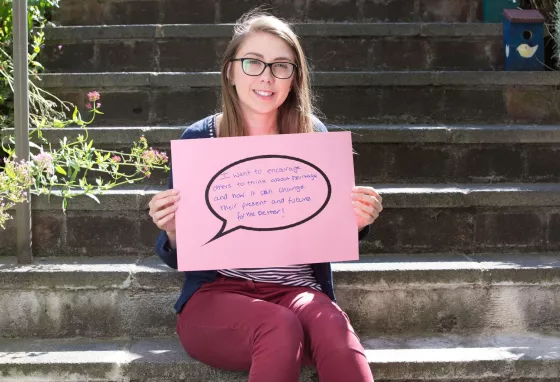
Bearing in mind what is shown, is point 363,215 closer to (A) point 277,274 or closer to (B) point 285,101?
(A) point 277,274

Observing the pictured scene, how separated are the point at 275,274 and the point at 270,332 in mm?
286

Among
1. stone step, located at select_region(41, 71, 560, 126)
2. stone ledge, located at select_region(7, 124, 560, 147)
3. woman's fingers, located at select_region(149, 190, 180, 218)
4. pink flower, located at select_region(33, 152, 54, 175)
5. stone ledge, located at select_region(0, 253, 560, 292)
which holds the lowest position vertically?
stone ledge, located at select_region(0, 253, 560, 292)

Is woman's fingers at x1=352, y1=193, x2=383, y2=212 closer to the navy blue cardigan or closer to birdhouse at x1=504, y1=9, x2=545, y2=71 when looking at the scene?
the navy blue cardigan

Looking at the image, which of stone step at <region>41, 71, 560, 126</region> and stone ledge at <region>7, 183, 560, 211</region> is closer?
stone ledge at <region>7, 183, 560, 211</region>

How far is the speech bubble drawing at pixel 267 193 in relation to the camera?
185 centimetres

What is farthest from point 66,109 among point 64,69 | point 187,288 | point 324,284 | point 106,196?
point 324,284

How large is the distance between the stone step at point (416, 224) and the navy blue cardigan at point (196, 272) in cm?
57

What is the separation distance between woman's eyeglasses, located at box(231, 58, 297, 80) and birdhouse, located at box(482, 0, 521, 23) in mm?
2322

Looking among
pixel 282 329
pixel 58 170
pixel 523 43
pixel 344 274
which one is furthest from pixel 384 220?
pixel 523 43

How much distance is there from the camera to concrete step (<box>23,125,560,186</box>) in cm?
285

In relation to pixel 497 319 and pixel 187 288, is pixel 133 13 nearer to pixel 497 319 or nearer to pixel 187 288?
pixel 187 288

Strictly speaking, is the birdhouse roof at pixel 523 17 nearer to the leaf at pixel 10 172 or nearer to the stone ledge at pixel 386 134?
the stone ledge at pixel 386 134

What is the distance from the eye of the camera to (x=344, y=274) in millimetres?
2287

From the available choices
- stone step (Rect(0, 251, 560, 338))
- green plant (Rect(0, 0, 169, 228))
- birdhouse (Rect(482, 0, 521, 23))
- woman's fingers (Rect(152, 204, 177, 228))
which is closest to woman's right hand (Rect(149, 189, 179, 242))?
woman's fingers (Rect(152, 204, 177, 228))
